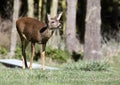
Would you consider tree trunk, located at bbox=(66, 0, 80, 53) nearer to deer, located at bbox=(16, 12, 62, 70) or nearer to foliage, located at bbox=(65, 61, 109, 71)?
foliage, located at bbox=(65, 61, 109, 71)

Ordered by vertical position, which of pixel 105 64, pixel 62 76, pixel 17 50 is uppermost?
pixel 62 76

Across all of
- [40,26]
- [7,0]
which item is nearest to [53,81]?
[40,26]

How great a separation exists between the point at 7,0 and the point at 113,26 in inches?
316

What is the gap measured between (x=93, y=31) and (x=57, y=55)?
7.59 feet

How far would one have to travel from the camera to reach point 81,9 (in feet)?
113

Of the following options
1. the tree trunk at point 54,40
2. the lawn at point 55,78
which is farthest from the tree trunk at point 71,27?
the lawn at point 55,78

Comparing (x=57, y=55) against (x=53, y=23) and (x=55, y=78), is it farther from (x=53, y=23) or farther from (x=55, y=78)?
(x=55, y=78)

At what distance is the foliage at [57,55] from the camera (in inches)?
918

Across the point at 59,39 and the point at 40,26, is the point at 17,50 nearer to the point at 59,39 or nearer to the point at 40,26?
the point at 59,39

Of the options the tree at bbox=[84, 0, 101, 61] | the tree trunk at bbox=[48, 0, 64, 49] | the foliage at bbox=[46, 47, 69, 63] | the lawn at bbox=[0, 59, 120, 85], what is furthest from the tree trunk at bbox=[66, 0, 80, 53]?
the lawn at bbox=[0, 59, 120, 85]

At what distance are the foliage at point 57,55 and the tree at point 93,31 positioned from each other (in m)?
1.32

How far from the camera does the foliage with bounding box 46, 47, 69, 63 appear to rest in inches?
918

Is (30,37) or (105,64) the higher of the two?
(30,37)

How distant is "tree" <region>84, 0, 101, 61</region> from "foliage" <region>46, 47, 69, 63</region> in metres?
1.32
